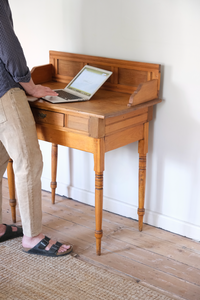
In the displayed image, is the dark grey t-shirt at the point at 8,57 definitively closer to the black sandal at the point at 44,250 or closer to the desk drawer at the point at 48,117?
the desk drawer at the point at 48,117

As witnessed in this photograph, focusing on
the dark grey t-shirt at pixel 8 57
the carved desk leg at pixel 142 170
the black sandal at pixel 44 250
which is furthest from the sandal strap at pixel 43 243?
the dark grey t-shirt at pixel 8 57

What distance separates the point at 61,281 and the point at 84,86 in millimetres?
1083

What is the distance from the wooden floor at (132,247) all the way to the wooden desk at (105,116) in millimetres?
111

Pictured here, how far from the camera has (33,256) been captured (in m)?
2.16

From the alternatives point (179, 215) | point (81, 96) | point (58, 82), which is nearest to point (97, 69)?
point (81, 96)

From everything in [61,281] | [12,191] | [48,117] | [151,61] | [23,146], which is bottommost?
[61,281]

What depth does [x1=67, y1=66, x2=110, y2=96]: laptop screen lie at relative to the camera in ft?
7.18

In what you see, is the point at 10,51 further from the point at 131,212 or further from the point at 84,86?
the point at 131,212

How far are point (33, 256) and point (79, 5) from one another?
61.9 inches

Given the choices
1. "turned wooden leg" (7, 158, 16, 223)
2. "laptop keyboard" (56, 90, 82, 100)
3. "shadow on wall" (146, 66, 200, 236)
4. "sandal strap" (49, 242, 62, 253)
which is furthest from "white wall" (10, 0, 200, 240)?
"sandal strap" (49, 242, 62, 253)

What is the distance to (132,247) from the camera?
88.9 inches

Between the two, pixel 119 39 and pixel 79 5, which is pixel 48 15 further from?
pixel 119 39

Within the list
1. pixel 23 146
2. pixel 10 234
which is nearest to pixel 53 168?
pixel 10 234

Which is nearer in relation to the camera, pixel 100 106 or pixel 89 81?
pixel 100 106
